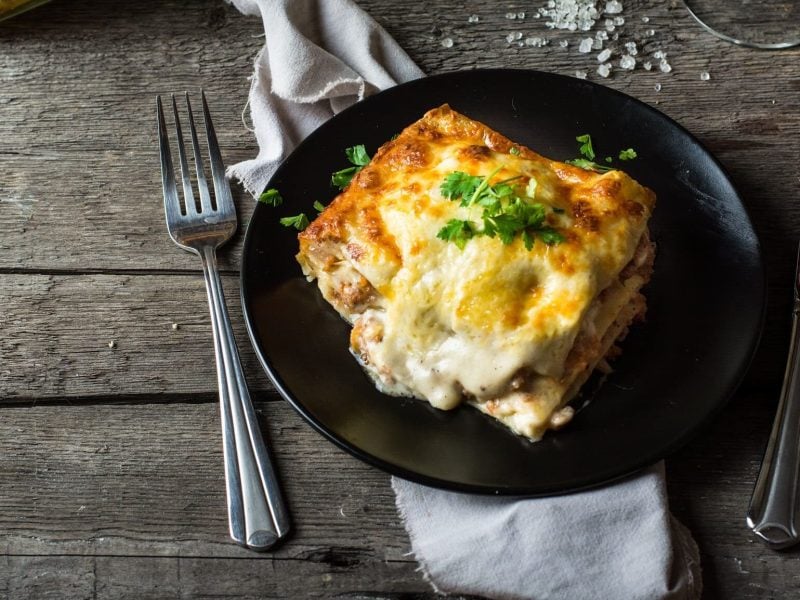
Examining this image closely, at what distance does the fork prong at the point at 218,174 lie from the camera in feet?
10.6

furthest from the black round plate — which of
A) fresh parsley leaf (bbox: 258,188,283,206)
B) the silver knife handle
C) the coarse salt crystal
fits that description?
the coarse salt crystal

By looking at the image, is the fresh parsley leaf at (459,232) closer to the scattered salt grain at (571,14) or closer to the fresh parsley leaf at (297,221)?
the fresh parsley leaf at (297,221)

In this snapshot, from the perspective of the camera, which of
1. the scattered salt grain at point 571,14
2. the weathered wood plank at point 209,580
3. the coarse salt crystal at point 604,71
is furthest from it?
the scattered salt grain at point 571,14

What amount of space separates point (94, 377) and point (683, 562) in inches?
81.5

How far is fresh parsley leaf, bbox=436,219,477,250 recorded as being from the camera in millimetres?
2492

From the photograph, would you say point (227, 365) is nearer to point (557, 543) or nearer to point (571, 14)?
point (557, 543)

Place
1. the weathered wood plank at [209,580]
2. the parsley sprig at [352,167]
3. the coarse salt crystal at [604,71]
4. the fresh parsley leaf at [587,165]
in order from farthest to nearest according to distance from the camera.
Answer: the coarse salt crystal at [604,71]
the parsley sprig at [352,167]
the fresh parsley leaf at [587,165]
the weathered wood plank at [209,580]

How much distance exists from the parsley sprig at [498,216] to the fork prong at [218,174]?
105 centimetres

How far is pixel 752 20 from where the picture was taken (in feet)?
12.1

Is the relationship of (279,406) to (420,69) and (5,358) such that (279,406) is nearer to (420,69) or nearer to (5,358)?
(5,358)

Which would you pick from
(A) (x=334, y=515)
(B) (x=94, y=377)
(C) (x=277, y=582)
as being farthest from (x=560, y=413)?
(B) (x=94, y=377)

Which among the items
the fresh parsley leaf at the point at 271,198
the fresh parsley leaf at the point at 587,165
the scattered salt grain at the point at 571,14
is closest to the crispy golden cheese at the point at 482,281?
the fresh parsley leaf at the point at 587,165

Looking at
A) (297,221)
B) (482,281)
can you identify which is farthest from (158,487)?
(482,281)

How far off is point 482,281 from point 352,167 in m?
0.88
